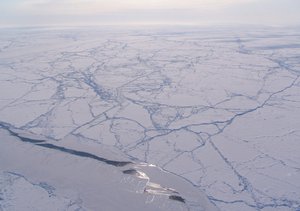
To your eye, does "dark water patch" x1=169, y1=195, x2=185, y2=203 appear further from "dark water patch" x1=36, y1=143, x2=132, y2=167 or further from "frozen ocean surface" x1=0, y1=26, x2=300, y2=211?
"dark water patch" x1=36, y1=143, x2=132, y2=167

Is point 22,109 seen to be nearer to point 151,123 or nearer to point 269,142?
point 151,123

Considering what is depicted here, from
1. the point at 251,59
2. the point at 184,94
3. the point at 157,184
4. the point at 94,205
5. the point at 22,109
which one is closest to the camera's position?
the point at 94,205

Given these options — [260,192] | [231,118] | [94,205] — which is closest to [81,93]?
[231,118]

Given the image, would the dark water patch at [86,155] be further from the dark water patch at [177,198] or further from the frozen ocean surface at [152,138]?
the dark water patch at [177,198]

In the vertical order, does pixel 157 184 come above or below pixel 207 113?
below

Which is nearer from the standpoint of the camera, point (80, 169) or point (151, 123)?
point (80, 169)

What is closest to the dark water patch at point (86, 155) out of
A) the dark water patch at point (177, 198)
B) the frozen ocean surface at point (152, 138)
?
the frozen ocean surface at point (152, 138)

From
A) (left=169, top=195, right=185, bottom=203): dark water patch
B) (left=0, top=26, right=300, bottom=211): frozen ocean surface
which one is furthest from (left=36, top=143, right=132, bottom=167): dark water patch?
(left=169, top=195, right=185, bottom=203): dark water patch

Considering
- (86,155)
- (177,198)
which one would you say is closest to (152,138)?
(86,155)
